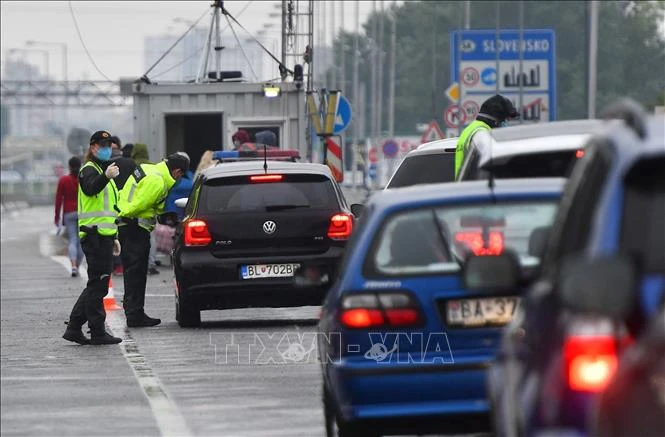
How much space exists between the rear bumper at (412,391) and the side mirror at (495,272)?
2.43 meters

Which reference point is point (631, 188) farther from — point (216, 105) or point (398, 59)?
point (398, 59)

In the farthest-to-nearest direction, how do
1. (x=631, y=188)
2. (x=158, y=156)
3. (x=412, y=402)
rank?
(x=158, y=156), (x=412, y=402), (x=631, y=188)

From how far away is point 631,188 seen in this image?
5277 mm

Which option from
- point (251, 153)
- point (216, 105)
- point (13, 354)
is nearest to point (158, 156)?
point (216, 105)

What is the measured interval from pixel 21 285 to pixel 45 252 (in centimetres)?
1314

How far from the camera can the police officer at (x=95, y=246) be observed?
1697 cm

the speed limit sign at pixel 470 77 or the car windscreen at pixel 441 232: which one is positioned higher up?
the car windscreen at pixel 441 232

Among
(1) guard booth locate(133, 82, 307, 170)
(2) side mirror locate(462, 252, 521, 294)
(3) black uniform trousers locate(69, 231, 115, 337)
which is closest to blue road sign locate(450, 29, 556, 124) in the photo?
(1) guard booth locate(133, 82, 307, 170)

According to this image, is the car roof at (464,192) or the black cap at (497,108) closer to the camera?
the car roof at (464,192)

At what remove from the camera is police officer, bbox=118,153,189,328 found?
731 inches

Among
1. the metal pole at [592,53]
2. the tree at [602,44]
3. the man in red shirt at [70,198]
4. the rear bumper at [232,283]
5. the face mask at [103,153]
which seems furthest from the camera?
the tree at [602,44]

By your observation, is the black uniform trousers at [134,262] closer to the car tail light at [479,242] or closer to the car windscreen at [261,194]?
the car windscreen at [261,194]

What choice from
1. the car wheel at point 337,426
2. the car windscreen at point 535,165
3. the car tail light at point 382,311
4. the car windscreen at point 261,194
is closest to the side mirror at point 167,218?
the car windscreen at point 261,194

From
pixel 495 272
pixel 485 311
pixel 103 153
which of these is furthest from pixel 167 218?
pixel 495 272
